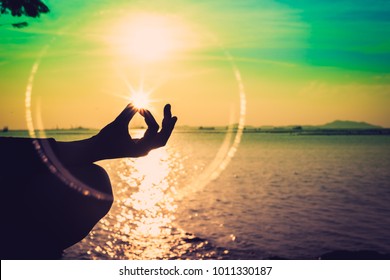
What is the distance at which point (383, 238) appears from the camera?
2236cm

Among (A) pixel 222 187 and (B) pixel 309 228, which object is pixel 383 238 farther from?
(A) pixel 222 187

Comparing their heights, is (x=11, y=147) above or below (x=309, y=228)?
below

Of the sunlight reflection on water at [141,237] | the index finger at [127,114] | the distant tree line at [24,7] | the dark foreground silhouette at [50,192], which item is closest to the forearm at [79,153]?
the dark foreground silhouette at [50,192]

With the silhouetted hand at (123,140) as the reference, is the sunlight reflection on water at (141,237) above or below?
above

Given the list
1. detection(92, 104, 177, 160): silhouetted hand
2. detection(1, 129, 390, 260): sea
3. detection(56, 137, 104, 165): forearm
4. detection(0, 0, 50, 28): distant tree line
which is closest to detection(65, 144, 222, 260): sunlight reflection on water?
detection(1, 129, 390, 260): sea

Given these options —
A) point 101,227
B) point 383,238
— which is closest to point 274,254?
point 383,238

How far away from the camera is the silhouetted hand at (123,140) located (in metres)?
1.38

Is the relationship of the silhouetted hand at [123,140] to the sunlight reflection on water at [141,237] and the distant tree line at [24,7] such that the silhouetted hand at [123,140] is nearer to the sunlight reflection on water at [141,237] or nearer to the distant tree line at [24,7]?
the distant tree line at [24,7]

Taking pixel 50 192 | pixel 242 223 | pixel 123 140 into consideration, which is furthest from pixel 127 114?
pixel 242 223

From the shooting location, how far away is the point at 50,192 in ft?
4.23

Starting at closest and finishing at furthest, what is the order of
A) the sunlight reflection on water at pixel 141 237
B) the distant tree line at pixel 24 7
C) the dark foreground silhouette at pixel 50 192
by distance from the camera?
the dark foreground silhouette at pixel 50 192
the distant tree line at pixel 24 7
the sunlight reflection on water at pixel 141 237

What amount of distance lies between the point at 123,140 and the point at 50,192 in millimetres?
315

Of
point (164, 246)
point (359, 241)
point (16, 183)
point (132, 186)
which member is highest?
point (132, 186)
